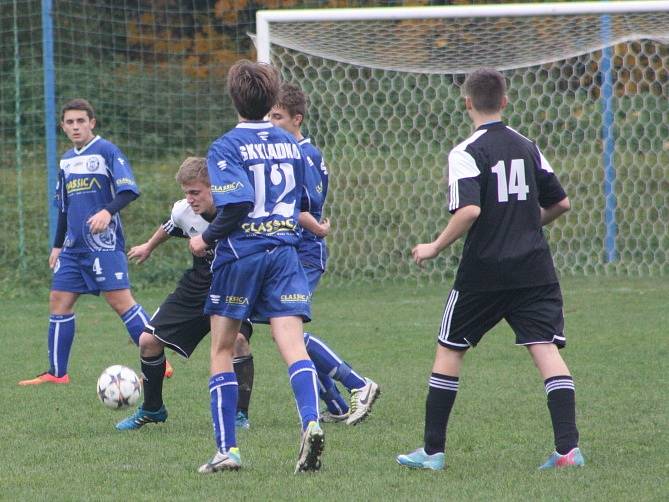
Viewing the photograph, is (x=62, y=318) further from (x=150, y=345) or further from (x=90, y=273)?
(x=150, y=345)

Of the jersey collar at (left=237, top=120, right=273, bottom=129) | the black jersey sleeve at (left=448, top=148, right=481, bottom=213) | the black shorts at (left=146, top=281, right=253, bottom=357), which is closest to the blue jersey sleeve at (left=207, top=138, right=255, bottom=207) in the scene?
the jersey collar at (left=237, top=120, right=273, bottom=129)

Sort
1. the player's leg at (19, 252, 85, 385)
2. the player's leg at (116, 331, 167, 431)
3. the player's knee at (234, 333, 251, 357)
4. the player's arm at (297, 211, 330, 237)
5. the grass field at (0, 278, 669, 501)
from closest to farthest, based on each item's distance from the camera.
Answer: the grass field at (0, 278, 669, 501) < the player's arm at (297, 211, 330, 237) < the player's leg at (116, 331, 167, 431) < the player's knee at (234, 333, 251, 357) < the player's leg at (19, 252, 85, 385)

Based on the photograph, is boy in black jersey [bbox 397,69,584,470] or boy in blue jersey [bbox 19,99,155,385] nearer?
boy in black jersey [bbox 397,69,584,470]

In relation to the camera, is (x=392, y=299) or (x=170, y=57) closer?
(x=392, y=299)

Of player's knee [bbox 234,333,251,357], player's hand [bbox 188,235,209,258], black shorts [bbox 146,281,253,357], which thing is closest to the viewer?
player's hand [bbox 188,235,209,258]

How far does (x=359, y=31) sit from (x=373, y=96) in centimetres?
78

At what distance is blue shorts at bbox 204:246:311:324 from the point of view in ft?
15.0

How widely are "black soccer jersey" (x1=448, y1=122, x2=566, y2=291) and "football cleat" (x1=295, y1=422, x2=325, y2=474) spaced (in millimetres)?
845

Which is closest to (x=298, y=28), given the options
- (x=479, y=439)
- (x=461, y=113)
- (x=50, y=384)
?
(x=461, y=113)

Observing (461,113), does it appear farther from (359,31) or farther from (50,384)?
(50,384)

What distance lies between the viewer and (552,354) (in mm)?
4668

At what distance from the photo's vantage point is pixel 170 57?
46.2ft

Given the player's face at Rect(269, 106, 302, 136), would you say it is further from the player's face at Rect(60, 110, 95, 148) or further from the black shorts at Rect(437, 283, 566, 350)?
the player's face at Rect(60, 110, 95, 148)

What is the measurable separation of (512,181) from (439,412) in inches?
38.6
